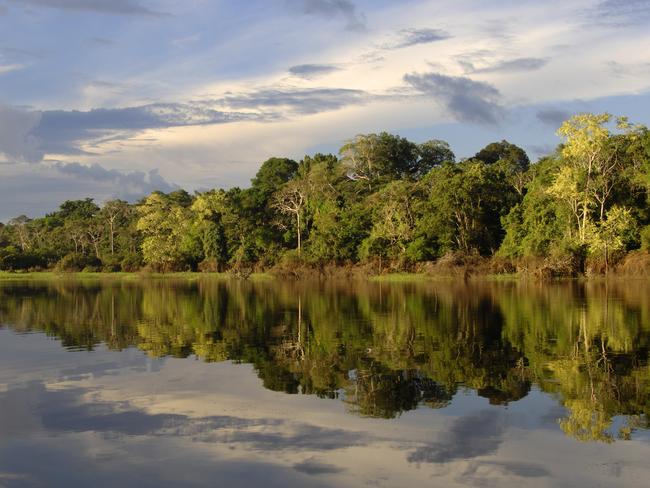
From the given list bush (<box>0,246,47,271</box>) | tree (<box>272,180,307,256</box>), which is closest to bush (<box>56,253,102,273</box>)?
bush (<box>0,246,47,271</box>)

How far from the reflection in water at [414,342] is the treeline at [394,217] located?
1527 centimetres

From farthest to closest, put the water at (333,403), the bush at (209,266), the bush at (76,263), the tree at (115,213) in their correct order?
the tree at (115,213), the bush at (76,263), the bush at (209,266), the water at (333,403)

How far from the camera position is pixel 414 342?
67.3 feet

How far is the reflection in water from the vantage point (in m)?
13.4

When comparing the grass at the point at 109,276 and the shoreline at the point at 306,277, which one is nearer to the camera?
the shoreline at the point at 306,277

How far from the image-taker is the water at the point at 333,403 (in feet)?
31.5

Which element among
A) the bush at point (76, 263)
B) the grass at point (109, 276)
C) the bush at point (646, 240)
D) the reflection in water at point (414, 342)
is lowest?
the grass at point (109, 276)

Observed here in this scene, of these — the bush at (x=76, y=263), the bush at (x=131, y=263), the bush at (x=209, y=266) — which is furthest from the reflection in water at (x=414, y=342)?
the bush at (x=76, y=263)

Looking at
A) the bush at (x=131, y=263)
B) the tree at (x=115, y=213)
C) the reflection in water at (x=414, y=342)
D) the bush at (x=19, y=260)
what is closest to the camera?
the reflection in water at (x=414, y=342)

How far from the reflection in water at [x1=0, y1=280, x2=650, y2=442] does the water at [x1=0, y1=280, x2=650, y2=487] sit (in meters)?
0.08

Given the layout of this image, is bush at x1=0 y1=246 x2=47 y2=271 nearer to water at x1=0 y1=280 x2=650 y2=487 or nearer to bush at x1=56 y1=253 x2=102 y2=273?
bush at x1=56 y1=253 x2=102 y2=273

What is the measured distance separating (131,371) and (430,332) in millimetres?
9749

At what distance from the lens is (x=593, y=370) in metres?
15.5

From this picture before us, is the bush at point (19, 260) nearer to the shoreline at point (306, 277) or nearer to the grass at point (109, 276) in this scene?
the shoreline at point (306, 277)
